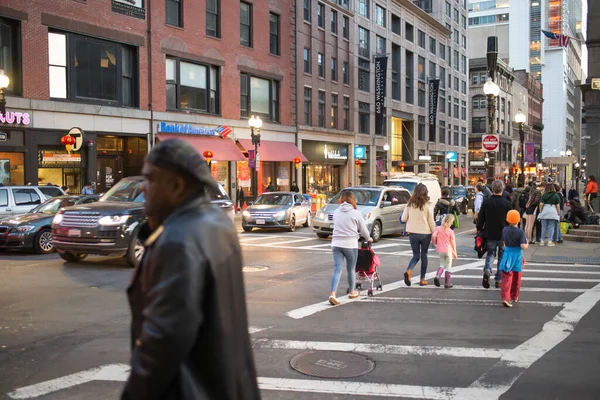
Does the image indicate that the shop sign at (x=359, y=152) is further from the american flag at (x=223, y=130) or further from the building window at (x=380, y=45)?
the american flag at (x=223, y=130)

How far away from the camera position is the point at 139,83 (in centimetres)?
2869

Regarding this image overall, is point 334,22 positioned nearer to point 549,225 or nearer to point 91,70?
point 91,70

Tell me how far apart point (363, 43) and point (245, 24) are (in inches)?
668

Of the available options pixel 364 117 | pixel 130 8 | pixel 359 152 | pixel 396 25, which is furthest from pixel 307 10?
pixel 396 25

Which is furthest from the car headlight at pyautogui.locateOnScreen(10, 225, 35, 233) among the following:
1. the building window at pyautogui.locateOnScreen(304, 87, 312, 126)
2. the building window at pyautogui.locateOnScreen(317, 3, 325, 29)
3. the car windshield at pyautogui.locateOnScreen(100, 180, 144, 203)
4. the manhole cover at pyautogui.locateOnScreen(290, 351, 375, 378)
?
the building window at pyautogui.locateOnScreen(317, 3, 325, 29)

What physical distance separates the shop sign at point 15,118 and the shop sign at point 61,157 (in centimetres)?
186

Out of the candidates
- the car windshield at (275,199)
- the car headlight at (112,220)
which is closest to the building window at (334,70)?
the car windshield at (275,199)

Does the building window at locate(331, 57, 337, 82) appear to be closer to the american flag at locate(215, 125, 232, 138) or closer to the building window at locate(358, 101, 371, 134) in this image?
the building window at locate(358, 101, 371, 134)

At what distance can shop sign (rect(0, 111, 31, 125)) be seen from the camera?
2284cm

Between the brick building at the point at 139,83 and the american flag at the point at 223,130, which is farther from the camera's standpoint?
the american flag at the point at 223,130

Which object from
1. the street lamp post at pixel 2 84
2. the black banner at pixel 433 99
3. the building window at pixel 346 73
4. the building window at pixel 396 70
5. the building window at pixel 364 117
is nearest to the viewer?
the street lamp post at pixel 2 84

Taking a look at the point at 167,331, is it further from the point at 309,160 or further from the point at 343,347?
the point at 309,160

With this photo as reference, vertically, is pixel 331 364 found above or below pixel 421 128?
below

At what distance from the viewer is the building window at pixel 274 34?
126 feet
